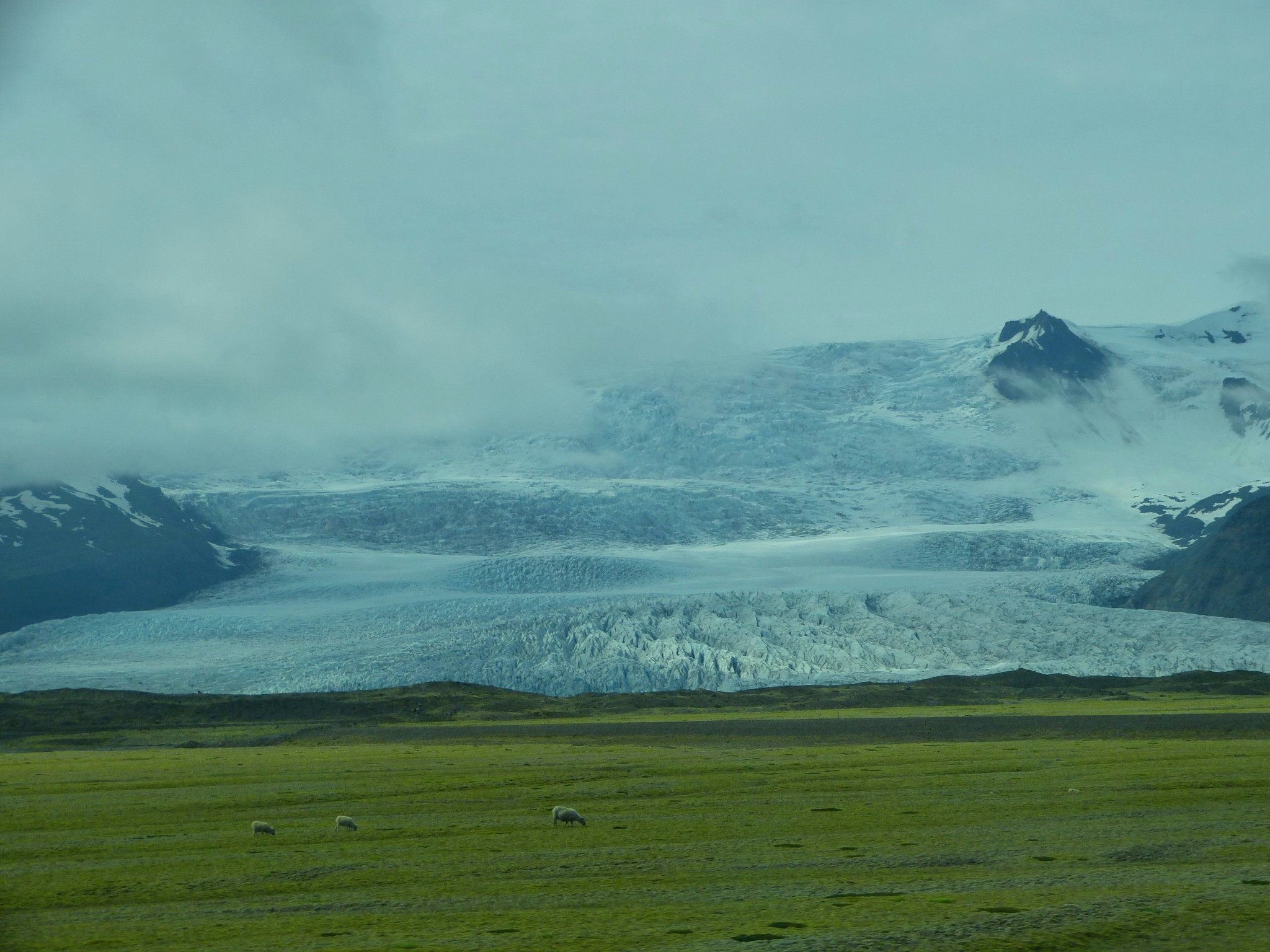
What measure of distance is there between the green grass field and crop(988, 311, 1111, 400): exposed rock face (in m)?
108

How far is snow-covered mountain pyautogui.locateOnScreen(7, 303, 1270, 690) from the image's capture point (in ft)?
203

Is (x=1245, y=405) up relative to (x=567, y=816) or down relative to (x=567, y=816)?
up

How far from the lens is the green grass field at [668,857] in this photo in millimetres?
10195

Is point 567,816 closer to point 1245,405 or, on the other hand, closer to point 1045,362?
point 1245,405

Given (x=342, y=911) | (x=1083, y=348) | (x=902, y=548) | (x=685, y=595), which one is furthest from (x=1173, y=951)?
(x=1083, y=348)

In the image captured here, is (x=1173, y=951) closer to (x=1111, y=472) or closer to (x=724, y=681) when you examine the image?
(x=724, y=681)

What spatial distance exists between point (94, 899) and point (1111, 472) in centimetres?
11934

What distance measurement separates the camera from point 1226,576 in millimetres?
82375

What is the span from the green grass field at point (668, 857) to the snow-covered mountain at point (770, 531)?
111ft

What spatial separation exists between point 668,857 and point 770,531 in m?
81.8

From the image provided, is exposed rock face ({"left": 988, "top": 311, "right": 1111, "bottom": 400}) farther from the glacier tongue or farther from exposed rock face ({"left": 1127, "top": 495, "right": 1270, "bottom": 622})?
the glacier tongue

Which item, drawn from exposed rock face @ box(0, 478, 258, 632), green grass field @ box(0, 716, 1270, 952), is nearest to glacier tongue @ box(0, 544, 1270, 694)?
exposed rock face @ box(0, 478, 258, 632)

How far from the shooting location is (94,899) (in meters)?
12.8

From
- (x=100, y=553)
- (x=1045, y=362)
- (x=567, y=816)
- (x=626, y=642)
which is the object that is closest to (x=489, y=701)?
(x=626, y=642)
